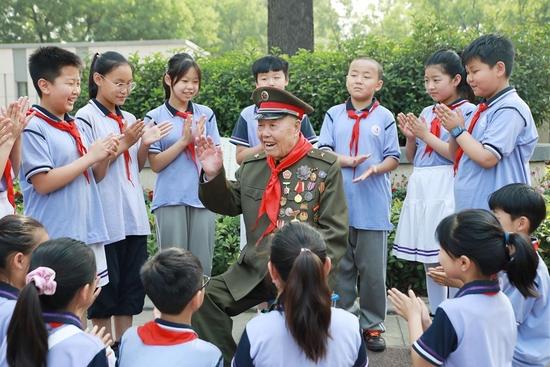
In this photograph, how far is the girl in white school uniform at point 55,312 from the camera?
2.33 m

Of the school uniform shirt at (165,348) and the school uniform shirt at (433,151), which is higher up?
the school uniform shirt at (433,151)

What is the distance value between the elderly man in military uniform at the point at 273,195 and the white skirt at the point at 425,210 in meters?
1.09

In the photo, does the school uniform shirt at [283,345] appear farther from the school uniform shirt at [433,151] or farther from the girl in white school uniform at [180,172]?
the school uniform shirt at [433,151]

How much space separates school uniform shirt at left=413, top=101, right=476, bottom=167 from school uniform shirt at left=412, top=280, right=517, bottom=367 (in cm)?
208

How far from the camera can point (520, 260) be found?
262cm

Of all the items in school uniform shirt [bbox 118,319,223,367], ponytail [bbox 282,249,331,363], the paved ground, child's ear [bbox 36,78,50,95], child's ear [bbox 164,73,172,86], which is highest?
child's ear [bbox 164,73,172,86]

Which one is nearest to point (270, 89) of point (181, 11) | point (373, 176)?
point (373, 176)

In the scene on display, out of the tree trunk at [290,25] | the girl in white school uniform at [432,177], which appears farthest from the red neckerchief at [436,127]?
the tree trunk at [290,25]

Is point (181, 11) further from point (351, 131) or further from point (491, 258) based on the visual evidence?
point (491, 258)

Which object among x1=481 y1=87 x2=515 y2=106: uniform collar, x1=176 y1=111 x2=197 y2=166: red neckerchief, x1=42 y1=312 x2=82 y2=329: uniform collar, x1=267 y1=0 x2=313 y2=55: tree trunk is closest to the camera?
x1=42 y1=312 x2=82 y2=329: uniform collar

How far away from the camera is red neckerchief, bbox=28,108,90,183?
373 cm

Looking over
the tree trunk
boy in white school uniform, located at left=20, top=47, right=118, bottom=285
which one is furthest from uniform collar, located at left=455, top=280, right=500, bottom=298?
the tree trunk

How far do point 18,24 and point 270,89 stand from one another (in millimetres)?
25870

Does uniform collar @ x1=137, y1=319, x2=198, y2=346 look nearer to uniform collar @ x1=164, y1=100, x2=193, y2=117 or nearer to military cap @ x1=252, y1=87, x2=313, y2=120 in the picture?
military cap @ x1=252, y1=87, x2=313, y2=120
